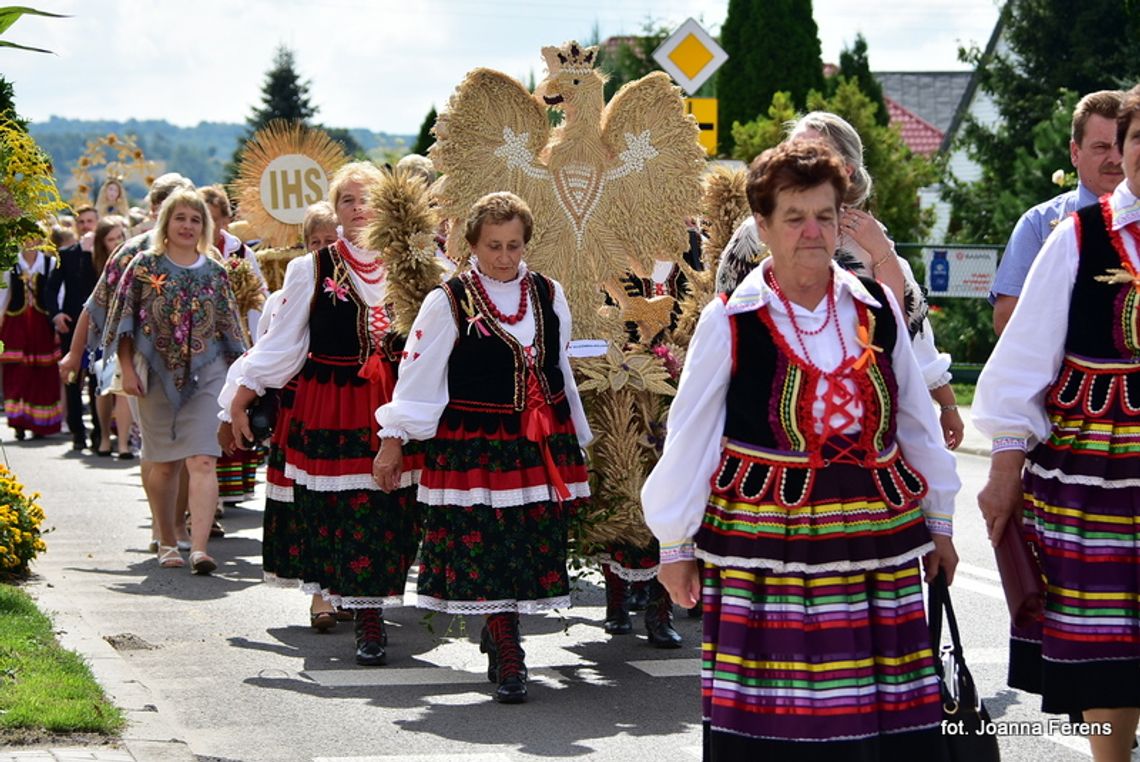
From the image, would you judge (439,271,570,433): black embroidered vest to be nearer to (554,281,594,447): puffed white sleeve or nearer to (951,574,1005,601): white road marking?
(554,281,594,447): puffed white sleeve

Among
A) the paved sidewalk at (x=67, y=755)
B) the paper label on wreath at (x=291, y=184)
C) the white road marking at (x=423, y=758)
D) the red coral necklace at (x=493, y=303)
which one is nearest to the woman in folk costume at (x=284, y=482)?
the red coral necklace at (x=493, y=303)

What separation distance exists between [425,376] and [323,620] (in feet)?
6.65

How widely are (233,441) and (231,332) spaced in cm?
185

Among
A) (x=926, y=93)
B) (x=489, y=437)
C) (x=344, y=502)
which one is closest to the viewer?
(x=489, y=437)

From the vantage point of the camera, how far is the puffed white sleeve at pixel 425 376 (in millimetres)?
7500

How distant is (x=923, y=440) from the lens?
4.91 metres

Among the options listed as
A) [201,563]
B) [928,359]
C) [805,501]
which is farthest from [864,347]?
[201,563]

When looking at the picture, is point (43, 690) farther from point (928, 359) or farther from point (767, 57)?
point (767, 57)

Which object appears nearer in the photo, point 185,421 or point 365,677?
point 365,677

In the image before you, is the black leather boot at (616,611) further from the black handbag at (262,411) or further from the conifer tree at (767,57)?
the conifer tree at (767,57)

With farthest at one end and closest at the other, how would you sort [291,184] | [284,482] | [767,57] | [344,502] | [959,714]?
1. [767,57]
2. [291,184]
3. [284,482]
4. [344,502]
5. [959,714]

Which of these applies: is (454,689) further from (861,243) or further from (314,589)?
(861,243)

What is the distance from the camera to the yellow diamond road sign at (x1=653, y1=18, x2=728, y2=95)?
49.9ft

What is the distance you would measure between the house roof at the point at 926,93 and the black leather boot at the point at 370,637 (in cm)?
6442
